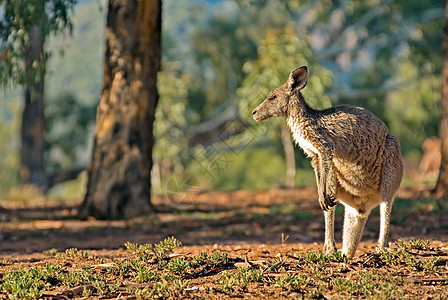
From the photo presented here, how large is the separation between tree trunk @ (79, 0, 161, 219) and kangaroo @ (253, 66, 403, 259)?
6.00m

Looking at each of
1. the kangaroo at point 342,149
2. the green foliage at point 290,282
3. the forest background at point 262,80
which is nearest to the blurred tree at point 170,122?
the forest background at point 262,80

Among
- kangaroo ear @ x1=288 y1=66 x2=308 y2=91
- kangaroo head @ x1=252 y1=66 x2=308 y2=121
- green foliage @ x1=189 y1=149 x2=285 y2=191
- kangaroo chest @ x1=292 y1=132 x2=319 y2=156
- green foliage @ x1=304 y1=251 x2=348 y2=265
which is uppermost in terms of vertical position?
kangaroo ear @ x1=288 y1=66 x2=308 y2=91

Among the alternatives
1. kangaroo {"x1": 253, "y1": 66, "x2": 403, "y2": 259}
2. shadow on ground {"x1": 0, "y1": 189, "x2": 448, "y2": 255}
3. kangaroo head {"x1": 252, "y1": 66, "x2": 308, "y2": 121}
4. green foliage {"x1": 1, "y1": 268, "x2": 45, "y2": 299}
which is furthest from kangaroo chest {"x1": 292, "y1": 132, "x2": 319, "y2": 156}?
green foliage {"x1": 1, "y1": 268, "x2": 45, "y2": 299}

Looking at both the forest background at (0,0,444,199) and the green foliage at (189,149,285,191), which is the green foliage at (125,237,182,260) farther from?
the green foliage at (189,149,285,191)

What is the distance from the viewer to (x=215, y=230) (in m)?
10.7

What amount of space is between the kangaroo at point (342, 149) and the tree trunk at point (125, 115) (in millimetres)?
6001

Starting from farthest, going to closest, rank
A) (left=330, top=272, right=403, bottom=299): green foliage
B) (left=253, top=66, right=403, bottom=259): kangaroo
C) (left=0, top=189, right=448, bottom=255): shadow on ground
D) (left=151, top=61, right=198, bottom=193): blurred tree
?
(left=151, top=61, right=198, bottom=193): blurred tree → (left=0, top=189, right=448, bottom=255): shadow on ground → (left=253, top=66, right=403, bottom=259): kangaroo → (left=330, top=272, right=403, bottom=299): green foliage

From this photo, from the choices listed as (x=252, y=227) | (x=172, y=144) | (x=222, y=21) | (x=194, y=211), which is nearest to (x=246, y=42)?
(x=222, y=21)

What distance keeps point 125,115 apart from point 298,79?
6.23 metres

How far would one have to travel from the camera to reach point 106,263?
6328 mm

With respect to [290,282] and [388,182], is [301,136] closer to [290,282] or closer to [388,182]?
[388,182]

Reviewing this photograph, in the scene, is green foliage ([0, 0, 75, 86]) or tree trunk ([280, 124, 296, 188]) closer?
green foliage ([0, 0, 75, 86])

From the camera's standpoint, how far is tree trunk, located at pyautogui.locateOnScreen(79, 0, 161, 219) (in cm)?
1180

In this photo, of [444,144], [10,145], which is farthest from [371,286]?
[10,145]
